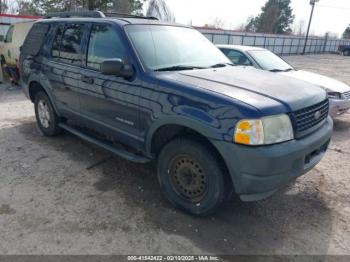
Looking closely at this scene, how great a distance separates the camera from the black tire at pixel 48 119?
517cm

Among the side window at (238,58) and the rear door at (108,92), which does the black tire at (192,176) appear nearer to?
the rear door at (108,92)

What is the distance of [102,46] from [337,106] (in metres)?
4.64

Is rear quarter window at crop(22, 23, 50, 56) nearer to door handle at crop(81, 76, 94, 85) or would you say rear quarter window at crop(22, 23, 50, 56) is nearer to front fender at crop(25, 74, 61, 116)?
front fender at crop(25, 74, 61, 116)

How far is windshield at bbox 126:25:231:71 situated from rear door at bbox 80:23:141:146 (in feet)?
0.69

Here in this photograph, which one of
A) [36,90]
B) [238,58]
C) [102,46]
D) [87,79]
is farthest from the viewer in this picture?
A: [238,58]

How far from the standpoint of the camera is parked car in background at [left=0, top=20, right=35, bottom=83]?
33.2 ft

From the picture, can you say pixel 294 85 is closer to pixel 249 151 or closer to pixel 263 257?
pixel 249 151

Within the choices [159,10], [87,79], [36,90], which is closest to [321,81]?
[87,79]

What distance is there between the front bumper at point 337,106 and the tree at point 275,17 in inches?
2119

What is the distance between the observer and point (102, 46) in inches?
152

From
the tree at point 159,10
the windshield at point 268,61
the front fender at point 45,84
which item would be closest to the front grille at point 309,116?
the windshield at point 268,61

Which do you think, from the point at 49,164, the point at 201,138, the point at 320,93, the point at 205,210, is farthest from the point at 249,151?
the point at 49,164

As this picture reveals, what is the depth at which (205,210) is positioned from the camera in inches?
122

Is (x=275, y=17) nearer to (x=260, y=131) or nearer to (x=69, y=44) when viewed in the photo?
A: (x=69, y=44)
